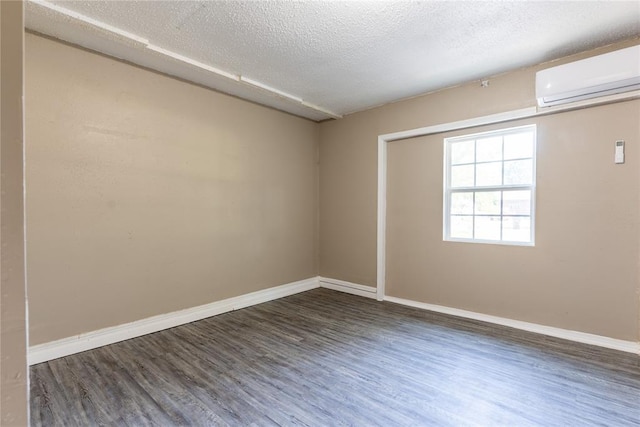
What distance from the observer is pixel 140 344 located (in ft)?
8.95

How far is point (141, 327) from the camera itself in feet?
9.58

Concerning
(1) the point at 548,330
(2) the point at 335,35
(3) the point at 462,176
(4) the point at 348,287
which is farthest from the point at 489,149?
(4) the point at 348,287

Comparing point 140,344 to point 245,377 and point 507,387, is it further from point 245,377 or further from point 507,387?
point 507,387

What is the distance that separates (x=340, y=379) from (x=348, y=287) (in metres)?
2.31

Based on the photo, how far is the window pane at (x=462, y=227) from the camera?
3.51m

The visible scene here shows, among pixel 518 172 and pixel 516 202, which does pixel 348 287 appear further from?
pixel 518 172

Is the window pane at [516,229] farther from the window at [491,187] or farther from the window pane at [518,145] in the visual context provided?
the window pane at [518,145]

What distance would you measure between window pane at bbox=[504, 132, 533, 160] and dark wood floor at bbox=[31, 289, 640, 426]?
181 cm

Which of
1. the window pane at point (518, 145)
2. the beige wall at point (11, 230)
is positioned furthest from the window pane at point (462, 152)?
the beige wall at point (11, 230)

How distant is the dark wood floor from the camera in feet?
5.92

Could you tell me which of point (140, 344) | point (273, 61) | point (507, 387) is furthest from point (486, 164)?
point (140, 344)

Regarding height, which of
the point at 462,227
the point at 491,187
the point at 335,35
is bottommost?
the point at 462,227

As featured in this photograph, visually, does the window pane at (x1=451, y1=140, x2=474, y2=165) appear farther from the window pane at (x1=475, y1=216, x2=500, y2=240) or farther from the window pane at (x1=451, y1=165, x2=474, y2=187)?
the window pane at (x1=475, y1=216, x2=500, y2=240)

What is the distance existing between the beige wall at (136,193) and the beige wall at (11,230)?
237cm
